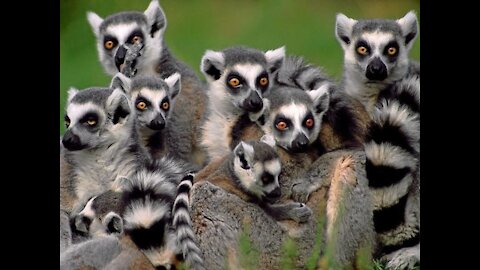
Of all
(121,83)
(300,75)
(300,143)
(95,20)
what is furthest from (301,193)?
(95,20)

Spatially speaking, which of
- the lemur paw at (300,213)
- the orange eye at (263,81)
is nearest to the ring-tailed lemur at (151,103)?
the orange eye at (263,81)

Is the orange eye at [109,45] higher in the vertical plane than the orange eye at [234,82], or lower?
lower

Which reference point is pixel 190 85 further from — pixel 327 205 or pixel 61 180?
pixel 327 205

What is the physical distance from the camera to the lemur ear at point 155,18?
5.89 m

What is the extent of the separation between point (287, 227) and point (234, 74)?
1057 millimetres

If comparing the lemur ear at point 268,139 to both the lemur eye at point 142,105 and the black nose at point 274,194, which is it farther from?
the lemur eye at point 142,105

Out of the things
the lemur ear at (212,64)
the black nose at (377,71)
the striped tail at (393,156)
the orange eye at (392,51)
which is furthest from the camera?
the lemur ear at (212,64)

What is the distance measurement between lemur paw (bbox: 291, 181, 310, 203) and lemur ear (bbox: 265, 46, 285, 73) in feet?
2.65

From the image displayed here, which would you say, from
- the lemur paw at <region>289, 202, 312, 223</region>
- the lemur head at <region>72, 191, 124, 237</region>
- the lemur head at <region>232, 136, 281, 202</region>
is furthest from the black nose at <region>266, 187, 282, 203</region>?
the lemur head at <region>72, 191, 124, 237</region>

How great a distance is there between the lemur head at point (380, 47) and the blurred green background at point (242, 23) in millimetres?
312

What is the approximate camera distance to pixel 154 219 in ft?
15.1

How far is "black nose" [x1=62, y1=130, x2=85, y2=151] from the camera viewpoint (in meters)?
→ 4.98

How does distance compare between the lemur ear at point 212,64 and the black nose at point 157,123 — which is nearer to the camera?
the black nose at point 157,123

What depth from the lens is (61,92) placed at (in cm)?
550
